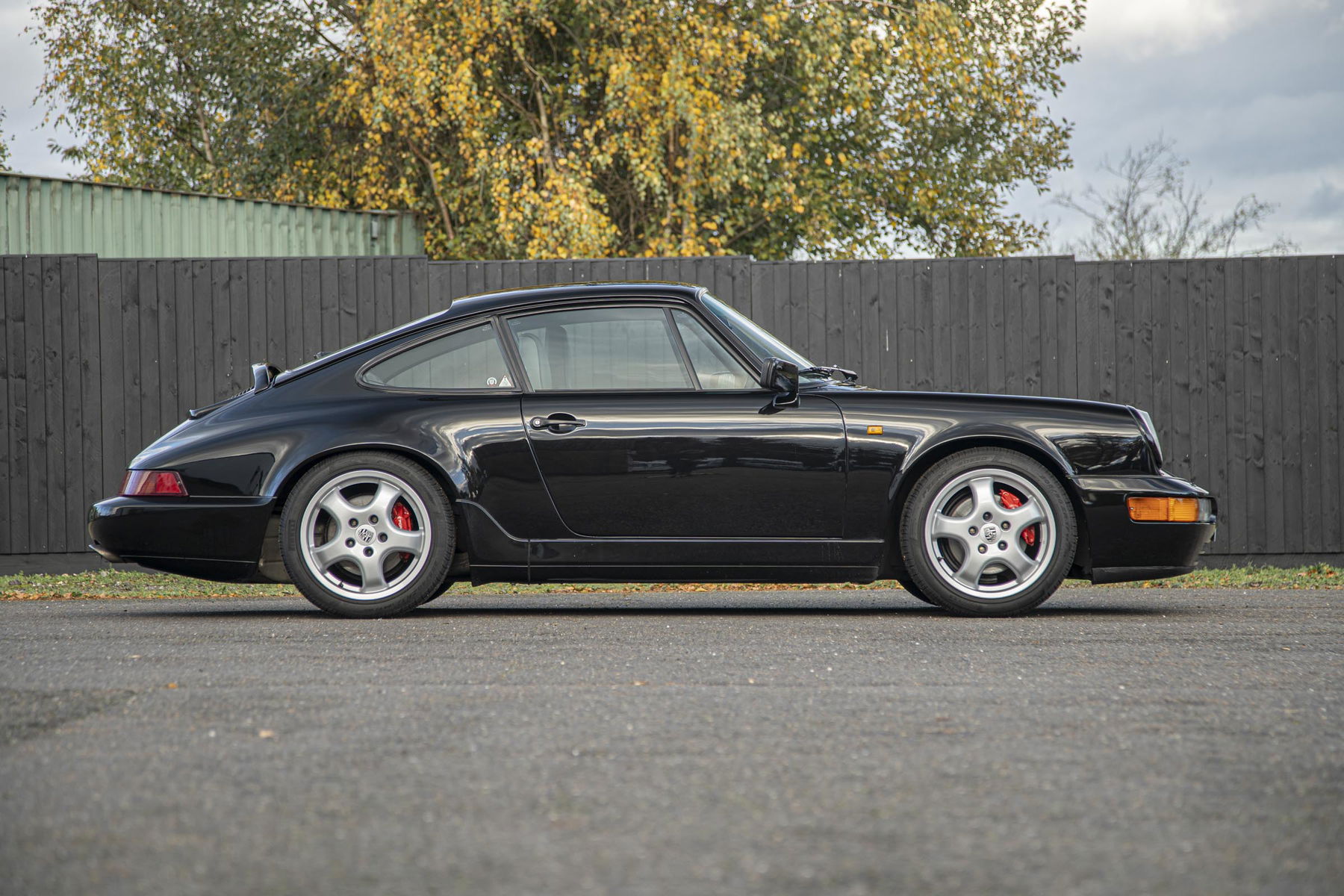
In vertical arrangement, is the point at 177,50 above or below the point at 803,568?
above

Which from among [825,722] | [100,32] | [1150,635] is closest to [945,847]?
[825,722]

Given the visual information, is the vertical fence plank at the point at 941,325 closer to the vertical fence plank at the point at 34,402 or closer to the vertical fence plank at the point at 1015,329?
the vertical fence plank at the point at 1015,329

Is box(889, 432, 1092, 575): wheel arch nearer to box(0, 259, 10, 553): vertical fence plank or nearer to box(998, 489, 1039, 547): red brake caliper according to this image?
box(998, 489, 1039, 547): red brake caliper

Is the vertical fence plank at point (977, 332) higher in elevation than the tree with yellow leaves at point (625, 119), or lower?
lower

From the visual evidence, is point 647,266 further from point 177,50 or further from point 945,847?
point 177,50

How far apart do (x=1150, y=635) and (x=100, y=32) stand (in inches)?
743

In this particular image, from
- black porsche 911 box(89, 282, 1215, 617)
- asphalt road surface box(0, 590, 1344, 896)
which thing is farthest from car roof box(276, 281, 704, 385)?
asphalt road surface box(0, 590, 1344, 896)

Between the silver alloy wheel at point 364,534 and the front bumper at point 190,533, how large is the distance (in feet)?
0.78

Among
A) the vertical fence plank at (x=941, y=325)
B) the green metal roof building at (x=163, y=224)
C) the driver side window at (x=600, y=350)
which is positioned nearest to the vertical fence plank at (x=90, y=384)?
the green metal roof building at (x=163, y=224)

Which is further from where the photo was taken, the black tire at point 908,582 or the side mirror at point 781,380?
the black tire at point 908,582

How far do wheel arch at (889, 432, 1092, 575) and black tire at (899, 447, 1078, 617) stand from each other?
0.03 m

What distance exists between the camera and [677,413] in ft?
20.2

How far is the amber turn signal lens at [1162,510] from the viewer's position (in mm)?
6145

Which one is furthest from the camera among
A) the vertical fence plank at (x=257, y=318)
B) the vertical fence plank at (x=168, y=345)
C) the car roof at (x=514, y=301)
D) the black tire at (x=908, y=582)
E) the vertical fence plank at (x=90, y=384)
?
the vertical fence plank at (x=257, y=318)
